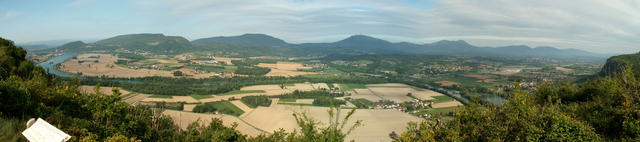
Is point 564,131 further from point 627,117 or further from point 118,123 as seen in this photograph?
point 118,123

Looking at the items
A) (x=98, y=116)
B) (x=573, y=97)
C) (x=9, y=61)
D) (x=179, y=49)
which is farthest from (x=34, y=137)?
(x=179, y=49)

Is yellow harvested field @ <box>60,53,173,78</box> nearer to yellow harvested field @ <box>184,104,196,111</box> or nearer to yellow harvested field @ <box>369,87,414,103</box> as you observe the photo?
yellow harvested field @ <box>184,104,196,111</box>

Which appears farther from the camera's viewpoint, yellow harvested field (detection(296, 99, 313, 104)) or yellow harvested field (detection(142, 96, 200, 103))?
yellow harvested field (detection(296, 99, 313, 104))

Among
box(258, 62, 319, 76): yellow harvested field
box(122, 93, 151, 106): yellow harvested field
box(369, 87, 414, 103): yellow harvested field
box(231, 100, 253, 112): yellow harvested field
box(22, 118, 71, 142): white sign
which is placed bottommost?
box(231, 100, 253, 112): yellow harvested field

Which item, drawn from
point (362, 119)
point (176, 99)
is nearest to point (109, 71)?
point (176, 99)

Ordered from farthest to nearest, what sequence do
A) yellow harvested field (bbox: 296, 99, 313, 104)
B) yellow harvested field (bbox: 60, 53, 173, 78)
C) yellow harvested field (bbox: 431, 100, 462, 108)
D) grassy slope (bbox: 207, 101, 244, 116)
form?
yellow harvested field (bbox: 60, 53, 173, 78) → yellow harvested field (bbox: 296, 99, 313, 104) → yellow harvested field (bbox: 431, 100, 462, 108) → grassy slope (bbox: 207, 101, 244, 116)

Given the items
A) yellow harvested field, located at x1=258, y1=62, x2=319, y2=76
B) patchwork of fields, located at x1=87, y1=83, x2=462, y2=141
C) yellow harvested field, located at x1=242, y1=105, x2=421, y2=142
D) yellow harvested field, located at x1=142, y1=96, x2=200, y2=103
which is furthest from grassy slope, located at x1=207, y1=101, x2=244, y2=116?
yellow harvested field, located at x1=258, y1=62, x2=319, y2=76
